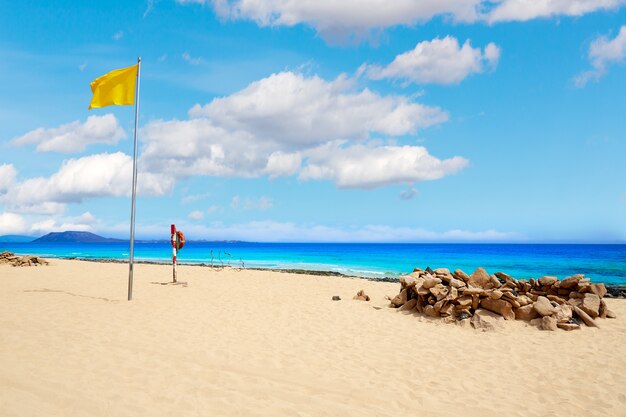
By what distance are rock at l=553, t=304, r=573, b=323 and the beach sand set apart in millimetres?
530

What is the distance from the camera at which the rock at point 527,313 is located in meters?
12.0

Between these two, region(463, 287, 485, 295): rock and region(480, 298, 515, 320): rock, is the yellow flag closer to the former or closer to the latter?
region(463, 287, 485, 295): rock

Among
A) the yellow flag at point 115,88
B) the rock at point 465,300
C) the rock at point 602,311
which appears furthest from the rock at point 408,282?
the yellow flag at point 115,88

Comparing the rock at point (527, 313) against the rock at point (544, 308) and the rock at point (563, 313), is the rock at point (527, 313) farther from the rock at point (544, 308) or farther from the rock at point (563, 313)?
the rock at point (563, 313)

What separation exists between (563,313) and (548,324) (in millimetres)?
1142

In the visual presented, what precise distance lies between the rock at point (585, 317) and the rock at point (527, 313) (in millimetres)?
1512

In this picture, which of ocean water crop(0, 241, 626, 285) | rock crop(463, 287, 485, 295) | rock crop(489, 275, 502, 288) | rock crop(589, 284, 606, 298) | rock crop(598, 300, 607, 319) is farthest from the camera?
Result: ocean water crop(0, 241, 626, 285)

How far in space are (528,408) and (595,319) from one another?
8945 millimetres

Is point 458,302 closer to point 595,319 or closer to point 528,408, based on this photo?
point 595,319

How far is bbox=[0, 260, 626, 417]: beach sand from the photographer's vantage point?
569cm

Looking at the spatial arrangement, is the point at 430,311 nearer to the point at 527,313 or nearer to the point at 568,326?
→ the point at 527,313

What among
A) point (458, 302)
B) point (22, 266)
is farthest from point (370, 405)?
point (22, 266)

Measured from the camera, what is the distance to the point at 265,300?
15727 mm

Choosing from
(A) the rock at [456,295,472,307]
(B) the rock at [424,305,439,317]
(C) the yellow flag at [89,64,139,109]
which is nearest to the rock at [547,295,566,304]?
(A) the rock at [456,295,472,307]
